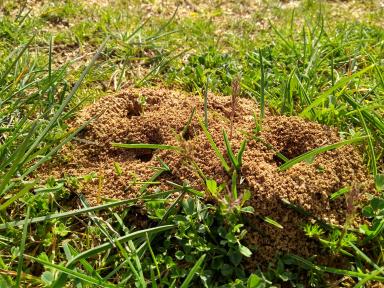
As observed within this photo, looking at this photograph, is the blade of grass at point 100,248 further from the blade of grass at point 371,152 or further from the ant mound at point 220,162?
the blade of grass at point 371,152

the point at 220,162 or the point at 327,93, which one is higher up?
the point at 327,93

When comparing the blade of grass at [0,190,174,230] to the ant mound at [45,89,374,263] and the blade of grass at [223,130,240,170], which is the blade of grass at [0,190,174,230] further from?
the blade of grass at [223,130,240,170]

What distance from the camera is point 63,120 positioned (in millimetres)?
2410

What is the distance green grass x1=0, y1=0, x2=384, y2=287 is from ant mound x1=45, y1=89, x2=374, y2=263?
0.05 metres

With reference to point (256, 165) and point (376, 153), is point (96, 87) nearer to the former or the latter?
point (256, 165)

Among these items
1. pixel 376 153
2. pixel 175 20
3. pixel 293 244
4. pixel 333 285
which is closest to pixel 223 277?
pixel 293 244

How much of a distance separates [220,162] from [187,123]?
12.1 inches

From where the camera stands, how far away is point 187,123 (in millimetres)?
2225

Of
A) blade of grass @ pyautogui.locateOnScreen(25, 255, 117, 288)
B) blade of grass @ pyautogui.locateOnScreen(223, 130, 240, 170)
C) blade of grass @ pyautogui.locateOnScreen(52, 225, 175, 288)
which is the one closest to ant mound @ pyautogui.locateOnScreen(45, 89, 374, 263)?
blade of grass @ pyautogui.locateOnScreen(223, 130, 240, 170)

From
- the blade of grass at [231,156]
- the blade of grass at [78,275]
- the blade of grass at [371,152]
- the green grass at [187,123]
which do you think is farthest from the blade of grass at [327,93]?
the blade of grass at [78,275]

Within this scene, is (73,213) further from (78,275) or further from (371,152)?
Result: (371,152)

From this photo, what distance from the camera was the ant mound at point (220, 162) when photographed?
1906 millimetres

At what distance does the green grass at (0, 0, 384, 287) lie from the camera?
1812 mm

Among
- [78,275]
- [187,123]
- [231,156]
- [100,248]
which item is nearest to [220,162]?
[231,156]
